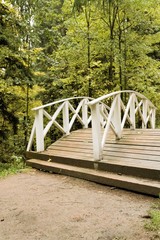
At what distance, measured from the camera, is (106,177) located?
147 inches

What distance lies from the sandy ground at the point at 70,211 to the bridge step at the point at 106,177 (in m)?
0.09

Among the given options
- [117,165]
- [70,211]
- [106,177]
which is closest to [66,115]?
[117,165]

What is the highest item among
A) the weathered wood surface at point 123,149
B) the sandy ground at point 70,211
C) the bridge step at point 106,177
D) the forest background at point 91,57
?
the forest background at point 91,57

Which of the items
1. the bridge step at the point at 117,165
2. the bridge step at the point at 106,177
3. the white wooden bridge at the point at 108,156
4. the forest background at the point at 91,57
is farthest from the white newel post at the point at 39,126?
the forest background at the point at 91,57

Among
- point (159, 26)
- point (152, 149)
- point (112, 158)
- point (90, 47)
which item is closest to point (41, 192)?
point (112, 158)

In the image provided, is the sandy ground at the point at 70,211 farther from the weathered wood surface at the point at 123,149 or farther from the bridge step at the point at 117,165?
the weathered wood surface at the point at 123,149

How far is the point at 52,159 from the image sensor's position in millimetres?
5109

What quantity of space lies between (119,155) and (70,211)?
5.79 ft

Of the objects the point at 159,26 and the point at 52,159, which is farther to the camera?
the point at 159,26

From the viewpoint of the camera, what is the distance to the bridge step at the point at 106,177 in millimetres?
3211

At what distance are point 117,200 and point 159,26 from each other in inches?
305

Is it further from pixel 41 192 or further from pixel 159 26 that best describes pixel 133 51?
pixel 41 192

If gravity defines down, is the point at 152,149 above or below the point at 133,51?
below

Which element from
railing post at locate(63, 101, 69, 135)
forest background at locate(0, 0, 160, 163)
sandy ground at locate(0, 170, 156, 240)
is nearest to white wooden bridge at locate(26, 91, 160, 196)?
sandy ground at locate(0, 170, 156, 240)
